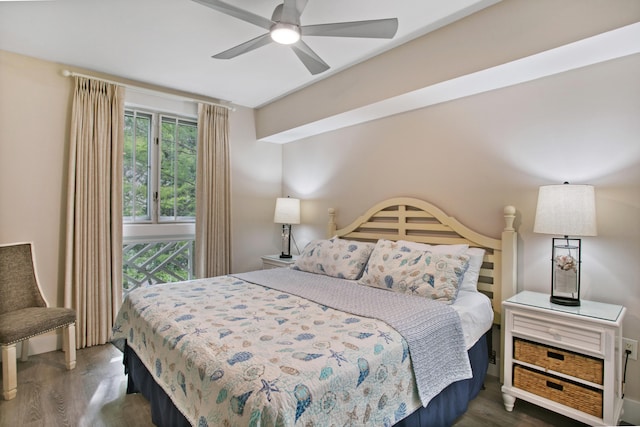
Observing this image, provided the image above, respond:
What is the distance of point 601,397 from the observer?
174 cm

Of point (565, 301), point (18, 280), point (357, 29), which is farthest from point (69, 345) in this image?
point (565, 301)

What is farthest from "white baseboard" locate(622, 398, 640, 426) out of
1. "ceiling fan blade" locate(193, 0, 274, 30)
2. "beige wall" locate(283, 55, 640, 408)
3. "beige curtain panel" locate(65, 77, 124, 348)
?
"beige curtain panel" locate(65, 77, 124, 348)

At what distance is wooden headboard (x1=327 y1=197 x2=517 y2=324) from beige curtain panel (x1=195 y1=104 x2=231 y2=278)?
127cm

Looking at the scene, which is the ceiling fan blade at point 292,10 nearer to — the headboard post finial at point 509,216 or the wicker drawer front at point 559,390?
the headboard post finial at point 509,216

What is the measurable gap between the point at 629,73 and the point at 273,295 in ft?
8.65

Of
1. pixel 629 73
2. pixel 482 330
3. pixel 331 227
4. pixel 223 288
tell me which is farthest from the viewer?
pixel 331 227

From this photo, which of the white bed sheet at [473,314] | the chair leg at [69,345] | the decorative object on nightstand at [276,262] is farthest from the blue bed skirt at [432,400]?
the decorative object on nightstand at [276,262]

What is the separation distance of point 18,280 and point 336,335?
109 inches

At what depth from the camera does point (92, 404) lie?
2.15 metres

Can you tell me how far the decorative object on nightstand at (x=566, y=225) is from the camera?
1.90m

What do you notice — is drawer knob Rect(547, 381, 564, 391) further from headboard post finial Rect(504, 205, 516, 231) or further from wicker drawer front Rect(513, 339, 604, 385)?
headboard post finial Rect(504, 205, 516, 231)

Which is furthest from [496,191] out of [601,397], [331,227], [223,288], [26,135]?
[26,135]

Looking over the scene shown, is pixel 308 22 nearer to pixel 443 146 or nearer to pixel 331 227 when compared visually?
pixel 443 146

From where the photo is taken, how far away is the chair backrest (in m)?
2.61
